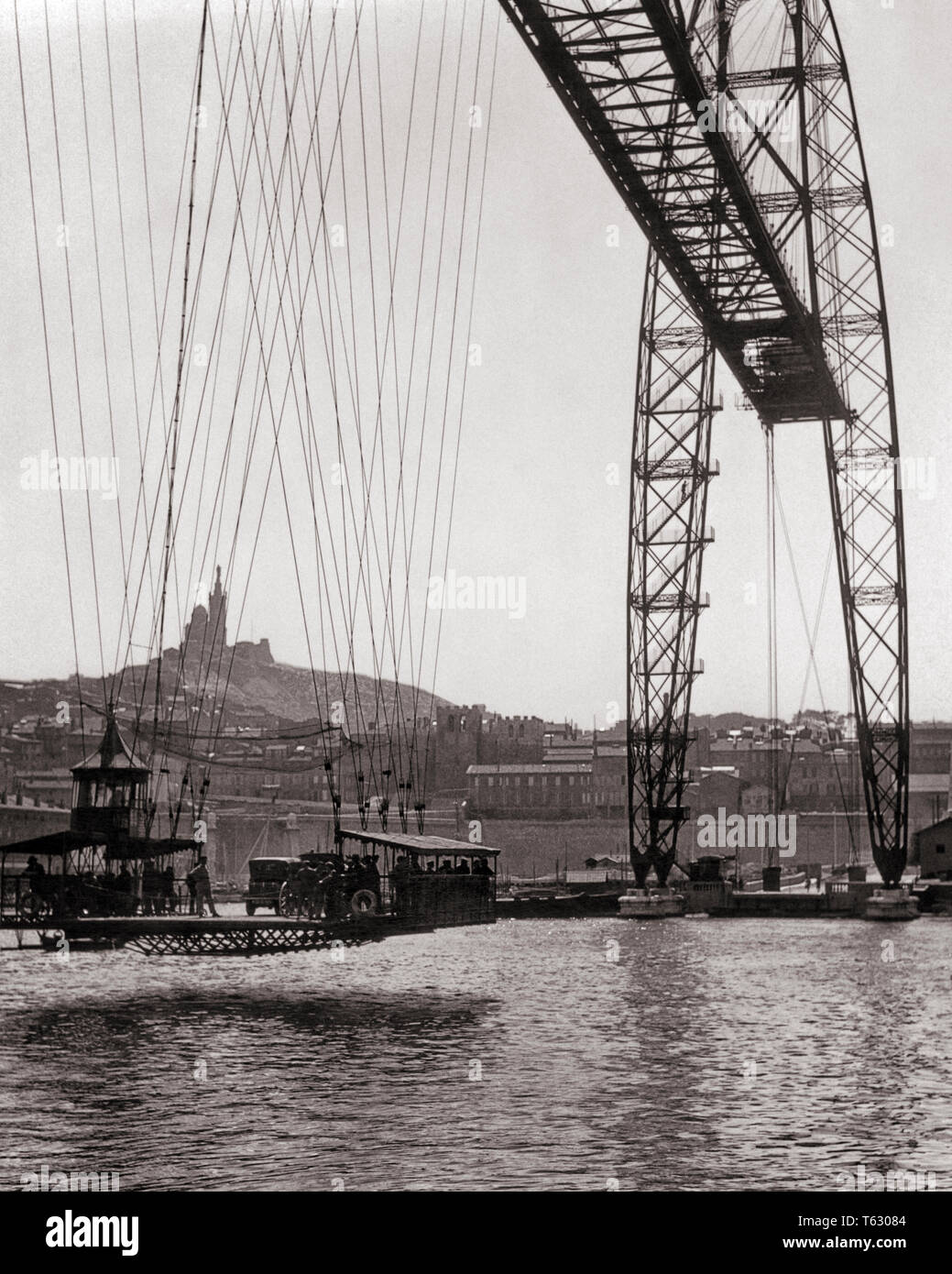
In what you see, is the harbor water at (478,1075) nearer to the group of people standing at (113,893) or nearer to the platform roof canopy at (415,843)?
the group of people standing at (113,893)

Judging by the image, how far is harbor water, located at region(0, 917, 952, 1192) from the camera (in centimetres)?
1064

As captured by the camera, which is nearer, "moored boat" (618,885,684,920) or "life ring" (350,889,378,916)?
"life ring" (350,889,378,916)

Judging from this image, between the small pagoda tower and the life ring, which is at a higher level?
the small pagoda tower

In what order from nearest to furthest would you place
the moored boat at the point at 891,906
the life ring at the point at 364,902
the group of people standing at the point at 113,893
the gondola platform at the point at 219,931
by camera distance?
the gondola platform at the point at 219,931, the group of people standing at the point at 113,893, the life ring at the point at 364,902, the moored boat at the point at 891,906

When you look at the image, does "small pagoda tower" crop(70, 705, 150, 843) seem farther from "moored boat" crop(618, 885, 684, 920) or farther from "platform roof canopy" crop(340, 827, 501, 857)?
"moored boat" crop(618, 885, 684, 920)

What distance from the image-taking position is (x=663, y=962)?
94.0ft

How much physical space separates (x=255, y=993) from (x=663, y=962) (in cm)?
853

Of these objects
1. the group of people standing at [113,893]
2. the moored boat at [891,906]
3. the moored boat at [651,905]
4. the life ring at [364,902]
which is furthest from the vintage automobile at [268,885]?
the moored boat at [891,906]

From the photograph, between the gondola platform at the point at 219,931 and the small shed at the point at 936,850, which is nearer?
the gondola platform at the point at 219,931

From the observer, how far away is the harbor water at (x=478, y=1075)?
34.9 ft

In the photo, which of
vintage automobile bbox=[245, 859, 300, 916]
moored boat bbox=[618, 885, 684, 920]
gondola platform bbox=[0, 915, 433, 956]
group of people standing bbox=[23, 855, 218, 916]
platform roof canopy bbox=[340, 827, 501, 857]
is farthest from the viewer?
moored boat bbox=[618, 885, 684, 920]

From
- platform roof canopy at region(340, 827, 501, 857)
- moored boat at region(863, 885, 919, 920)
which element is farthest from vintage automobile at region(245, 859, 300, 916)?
moored boat at region(863, 885, 919, 920)

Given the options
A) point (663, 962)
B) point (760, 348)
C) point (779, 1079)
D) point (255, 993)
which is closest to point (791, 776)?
point (760, 348)
